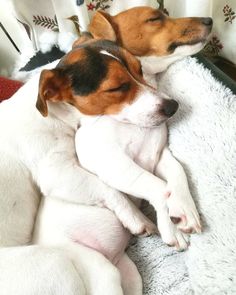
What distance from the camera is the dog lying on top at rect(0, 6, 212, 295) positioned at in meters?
1.36

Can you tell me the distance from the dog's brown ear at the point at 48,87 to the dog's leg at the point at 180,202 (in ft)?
1.67

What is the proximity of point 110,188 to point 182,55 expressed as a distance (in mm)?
639

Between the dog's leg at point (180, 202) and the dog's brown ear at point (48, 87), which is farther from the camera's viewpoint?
the dog's brown ear at point (48, 87)

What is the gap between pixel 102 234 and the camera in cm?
149

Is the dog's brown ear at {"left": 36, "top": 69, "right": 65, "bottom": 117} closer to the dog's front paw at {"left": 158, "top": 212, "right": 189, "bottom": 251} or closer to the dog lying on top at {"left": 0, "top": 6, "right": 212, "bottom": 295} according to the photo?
the dog lying on top at {"left": 0, "top": 6, "right": 212, "bottom": 295}

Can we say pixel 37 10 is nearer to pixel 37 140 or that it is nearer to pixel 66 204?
pixel 37 140

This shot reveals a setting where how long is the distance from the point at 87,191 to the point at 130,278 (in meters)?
0.35

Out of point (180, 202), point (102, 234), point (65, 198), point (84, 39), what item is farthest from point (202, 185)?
point (84, 39)

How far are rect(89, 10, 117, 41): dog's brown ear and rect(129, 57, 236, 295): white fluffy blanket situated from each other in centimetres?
29

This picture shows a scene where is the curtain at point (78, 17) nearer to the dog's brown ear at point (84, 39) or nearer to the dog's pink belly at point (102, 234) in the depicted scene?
the dog's brown ear at point (84, 39)

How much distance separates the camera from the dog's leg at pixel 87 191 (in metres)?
1.50

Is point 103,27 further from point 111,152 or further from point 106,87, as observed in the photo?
point 111,152

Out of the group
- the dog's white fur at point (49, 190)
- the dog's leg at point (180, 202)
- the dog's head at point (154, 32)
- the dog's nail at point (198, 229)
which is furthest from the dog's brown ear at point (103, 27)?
the dog's nail at point (198, 229)

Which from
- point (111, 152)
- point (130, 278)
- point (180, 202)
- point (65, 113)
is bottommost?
point (130, 278)
